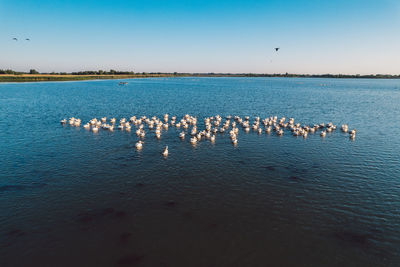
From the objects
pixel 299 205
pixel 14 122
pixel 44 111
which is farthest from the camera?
pixel 44 111


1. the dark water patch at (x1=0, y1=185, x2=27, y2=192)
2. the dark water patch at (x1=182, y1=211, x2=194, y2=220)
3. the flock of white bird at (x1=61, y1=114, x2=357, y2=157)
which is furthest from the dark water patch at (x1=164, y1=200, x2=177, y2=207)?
the flock of white bird at (x1=61, y1=114, x2=357, y2=157)

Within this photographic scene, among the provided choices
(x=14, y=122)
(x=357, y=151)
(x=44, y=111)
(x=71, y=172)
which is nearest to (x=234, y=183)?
(x=71, y=172)

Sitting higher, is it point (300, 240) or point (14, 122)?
point (14, 122)

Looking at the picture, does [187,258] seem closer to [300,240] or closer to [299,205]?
[300,240]

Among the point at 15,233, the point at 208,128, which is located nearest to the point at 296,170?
the point at 208,128

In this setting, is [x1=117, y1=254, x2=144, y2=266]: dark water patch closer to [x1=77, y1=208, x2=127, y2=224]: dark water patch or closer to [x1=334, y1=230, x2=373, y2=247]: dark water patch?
[x1=77, y1=208, x2=127, y2=224]: dark water patch

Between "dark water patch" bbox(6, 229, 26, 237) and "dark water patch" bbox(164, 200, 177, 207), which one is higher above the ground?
"dark water patch" bbox(164, 200, 177, 207)

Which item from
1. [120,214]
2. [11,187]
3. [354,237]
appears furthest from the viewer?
[11,187]

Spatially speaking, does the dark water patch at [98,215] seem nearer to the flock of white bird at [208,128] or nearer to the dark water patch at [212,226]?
the dark water patch at [212,226]

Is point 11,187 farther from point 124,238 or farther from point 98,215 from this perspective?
point 124,238
